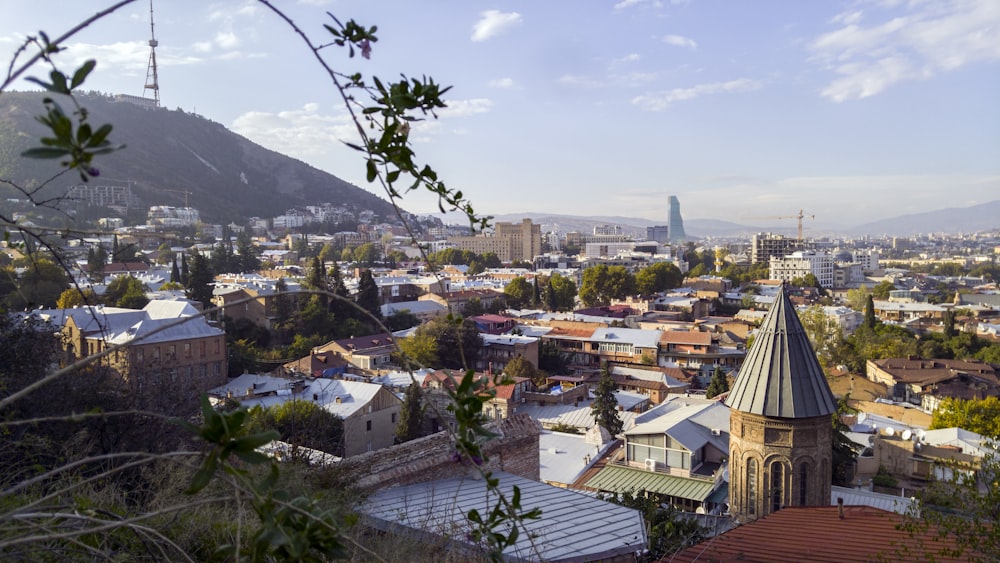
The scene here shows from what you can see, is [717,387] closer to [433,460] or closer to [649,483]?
[649,483]

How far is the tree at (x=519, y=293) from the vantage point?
1336 inches

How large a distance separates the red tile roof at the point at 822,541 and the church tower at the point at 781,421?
2656mm

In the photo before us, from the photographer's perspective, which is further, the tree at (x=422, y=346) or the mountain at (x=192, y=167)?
the mountain at (x=192, y=167)

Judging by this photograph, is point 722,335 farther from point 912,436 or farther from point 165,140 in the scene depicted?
point 165,140

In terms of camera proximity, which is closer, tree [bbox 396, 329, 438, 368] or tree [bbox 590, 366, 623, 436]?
tree [bbox 590, 366, 623, 436]

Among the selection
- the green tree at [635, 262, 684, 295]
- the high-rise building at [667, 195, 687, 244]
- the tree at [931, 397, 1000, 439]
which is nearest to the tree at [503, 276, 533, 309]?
the green tree at [635, 262, 684, 295]

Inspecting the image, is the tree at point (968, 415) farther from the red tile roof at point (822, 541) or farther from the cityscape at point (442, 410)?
the red tile roof at point (822, 541)

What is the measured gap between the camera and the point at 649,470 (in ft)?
36.6

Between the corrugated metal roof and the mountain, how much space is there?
47224mm

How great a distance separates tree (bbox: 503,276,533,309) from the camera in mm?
33938

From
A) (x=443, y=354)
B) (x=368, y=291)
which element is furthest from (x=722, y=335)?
(x=368, y=291)

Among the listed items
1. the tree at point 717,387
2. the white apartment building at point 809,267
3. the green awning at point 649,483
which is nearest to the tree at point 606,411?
the green awning at point 649,483

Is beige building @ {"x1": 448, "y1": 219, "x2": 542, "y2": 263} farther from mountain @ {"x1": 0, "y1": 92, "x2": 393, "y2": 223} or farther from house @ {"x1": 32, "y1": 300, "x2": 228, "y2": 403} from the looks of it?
house @ {"x1": 32, "y1": 300, "x2": 228, "y2": 403}

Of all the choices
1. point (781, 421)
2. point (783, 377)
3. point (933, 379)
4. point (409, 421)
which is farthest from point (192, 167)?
point (781, 421)
